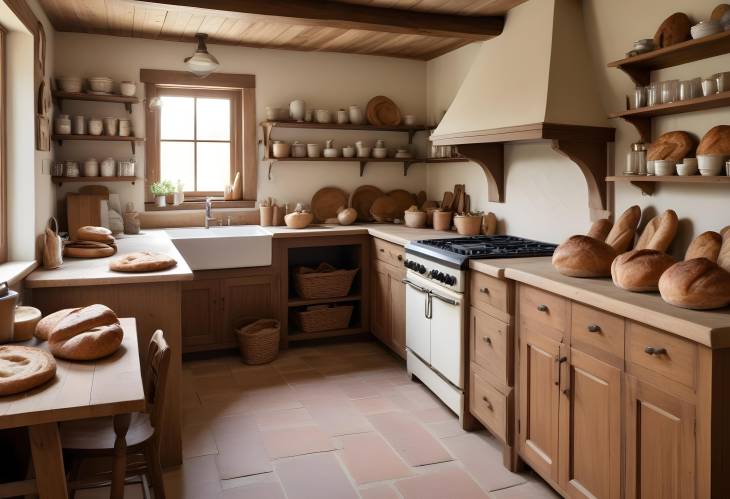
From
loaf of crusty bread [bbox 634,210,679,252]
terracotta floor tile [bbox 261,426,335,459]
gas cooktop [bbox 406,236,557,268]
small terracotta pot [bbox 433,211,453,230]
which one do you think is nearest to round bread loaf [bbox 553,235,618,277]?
loaf of crusty bread [bbox 634,210,679,252]

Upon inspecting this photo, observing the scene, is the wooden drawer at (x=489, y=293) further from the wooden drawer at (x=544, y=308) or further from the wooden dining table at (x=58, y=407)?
the wooden dining table at (x=58, y=407)

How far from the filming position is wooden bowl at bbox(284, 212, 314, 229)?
4.96 metres

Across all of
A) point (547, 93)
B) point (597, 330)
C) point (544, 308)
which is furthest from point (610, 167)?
point (597, 330)

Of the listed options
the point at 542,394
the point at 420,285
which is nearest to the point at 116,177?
the point at 420,285

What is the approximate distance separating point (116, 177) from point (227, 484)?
107 inches

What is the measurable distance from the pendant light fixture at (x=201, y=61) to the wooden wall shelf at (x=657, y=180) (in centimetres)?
→ 299

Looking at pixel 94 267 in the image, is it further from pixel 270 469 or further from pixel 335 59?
pixel 335 59

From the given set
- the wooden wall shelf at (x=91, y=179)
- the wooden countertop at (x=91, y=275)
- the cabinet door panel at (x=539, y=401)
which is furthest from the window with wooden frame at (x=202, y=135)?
the cabinet door panel at (x=539, y=401)

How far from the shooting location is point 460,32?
4.12 m

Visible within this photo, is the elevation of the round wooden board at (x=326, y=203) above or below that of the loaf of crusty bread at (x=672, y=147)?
below

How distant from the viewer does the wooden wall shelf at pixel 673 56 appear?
8.24ft

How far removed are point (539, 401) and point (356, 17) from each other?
8.24 feet

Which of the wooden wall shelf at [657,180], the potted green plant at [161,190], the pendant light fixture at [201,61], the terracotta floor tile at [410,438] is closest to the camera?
the wooden wall shelf at [657,180]

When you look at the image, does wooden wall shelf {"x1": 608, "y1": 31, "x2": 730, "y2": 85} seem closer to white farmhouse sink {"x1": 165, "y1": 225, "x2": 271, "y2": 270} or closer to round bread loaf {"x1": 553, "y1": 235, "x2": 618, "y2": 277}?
round bread loaf {"x1": 553, "y1": 235, "x2": 618, "y2": 277}
